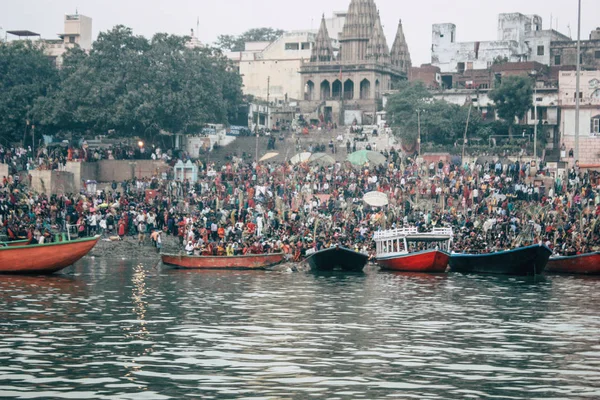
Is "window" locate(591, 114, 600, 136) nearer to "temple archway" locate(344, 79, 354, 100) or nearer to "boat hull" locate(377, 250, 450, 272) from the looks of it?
"boat hull" locate(377, 250, 450, 272)

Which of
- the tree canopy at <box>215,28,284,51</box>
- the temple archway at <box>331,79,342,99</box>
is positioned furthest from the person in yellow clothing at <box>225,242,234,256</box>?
the tree canopy at <box>215,28,284,51</box>

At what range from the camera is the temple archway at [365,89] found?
83625 mm

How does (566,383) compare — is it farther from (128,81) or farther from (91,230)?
(128,81)

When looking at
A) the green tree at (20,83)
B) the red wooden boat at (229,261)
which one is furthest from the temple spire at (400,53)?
the red wooden boat at (229,261)

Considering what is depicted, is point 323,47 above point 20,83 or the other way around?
above

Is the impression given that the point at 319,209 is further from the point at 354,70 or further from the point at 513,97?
the point at 354,70

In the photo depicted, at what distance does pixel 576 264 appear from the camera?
35406mm

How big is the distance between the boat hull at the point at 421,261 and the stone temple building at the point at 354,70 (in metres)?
42.6

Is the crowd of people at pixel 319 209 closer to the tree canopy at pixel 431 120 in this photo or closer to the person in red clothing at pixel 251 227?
the person in red clothing at pixel 251 227

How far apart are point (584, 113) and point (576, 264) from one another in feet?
87.8

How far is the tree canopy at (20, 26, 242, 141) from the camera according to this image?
56.2 metres

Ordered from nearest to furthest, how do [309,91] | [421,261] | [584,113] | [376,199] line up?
[421,261] → [376,199] → [584,113] → [309,91]

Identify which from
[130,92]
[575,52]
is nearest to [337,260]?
[130,92]

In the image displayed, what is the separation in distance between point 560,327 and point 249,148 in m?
43.0
